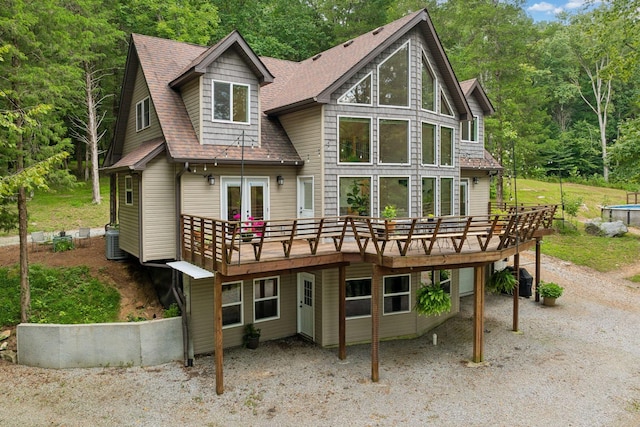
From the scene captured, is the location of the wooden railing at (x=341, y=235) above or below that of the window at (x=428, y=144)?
below

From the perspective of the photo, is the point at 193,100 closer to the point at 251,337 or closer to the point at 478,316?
the point at 251,337

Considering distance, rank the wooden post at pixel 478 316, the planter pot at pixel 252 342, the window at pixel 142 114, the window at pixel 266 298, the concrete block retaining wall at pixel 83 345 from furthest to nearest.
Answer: the window at pixel 142 114 < the window at pixel 266 298 < the planter pot at pixel 252 342 < the wooden post at pixel 478 316 < the concrete block retaining wall at pixel 83 345

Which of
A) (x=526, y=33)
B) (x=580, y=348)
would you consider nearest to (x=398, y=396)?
(x=580, y=348)

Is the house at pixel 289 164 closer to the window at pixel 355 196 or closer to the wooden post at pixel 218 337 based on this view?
the window at pixel 355 196

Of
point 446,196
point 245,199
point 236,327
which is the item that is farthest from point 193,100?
point 446,196

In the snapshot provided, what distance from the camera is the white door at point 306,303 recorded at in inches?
503

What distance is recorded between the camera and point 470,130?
18094mm

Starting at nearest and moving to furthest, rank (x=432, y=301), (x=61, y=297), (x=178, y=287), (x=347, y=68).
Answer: (x=432, y=301) → (x=178, y=287) → (x=61, y=297) → (x=347, y=68)

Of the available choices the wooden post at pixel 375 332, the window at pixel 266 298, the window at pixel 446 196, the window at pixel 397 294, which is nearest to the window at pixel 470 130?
the window at pixel 446 196

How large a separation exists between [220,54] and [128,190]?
16.5 ft

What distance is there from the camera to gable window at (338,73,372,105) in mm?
12344

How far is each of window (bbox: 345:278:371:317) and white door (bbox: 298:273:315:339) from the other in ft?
3.60

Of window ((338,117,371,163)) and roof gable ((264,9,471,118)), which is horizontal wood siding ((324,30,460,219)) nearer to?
window ((338,117,371,163))

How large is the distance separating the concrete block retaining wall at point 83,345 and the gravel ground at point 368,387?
0.26 m
